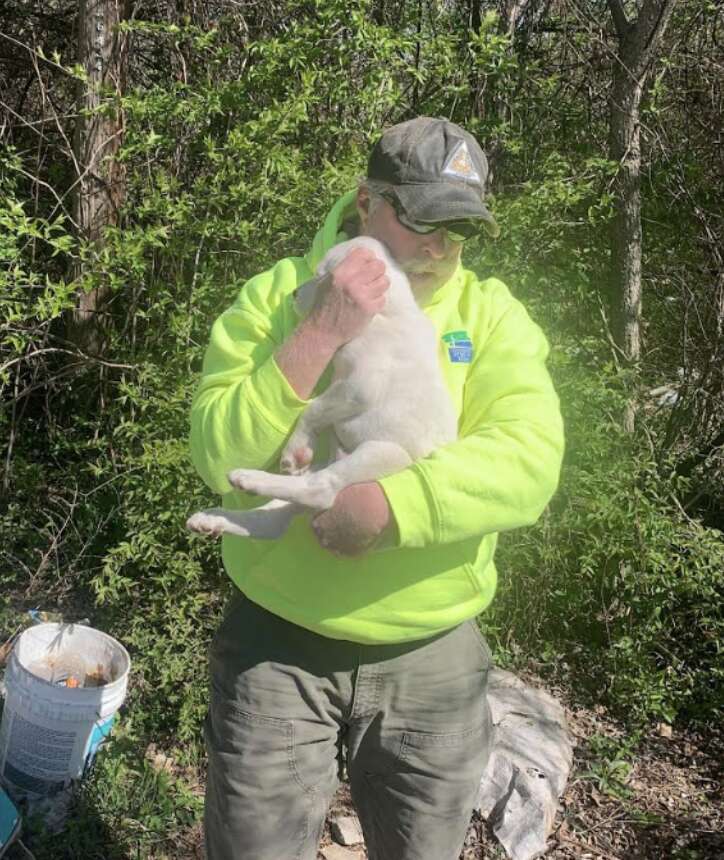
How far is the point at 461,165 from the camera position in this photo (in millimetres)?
1976

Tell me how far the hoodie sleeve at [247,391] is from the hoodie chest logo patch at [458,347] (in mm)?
372

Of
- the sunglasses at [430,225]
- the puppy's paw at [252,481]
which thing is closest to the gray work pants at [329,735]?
the puppy's paw at [252,481]

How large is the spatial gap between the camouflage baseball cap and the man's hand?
24.4 inches

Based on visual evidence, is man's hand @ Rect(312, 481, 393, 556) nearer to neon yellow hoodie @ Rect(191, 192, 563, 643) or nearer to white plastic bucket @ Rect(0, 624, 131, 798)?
neon yellow hoodie @ Rect(191, 192, 563, 643)

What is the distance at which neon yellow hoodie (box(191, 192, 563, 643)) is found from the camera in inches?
70.9

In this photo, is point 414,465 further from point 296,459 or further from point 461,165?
point 461,165

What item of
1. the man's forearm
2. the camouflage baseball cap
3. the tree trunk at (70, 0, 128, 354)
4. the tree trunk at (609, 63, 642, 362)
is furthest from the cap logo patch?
the tree trunk at (70, 0, 128, 354)

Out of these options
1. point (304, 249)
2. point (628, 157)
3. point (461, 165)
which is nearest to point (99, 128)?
point (304, 249)

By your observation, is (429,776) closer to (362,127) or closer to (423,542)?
(423,542)

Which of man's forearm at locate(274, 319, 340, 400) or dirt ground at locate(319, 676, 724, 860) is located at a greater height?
man's forearm at locate(274, 319, 340, 400)

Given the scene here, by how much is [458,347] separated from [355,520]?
1.72ft

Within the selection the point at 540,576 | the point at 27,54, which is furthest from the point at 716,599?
the point at 27,54

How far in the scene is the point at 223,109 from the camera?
4.23 meters

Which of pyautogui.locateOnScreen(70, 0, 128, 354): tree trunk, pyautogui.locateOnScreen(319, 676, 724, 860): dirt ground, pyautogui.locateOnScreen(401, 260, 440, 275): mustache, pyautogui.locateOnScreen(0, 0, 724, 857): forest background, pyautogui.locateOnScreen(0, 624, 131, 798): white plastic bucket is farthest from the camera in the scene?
pyautogui.locateOnScreen(70, 0, 128, 354): tree trunk
